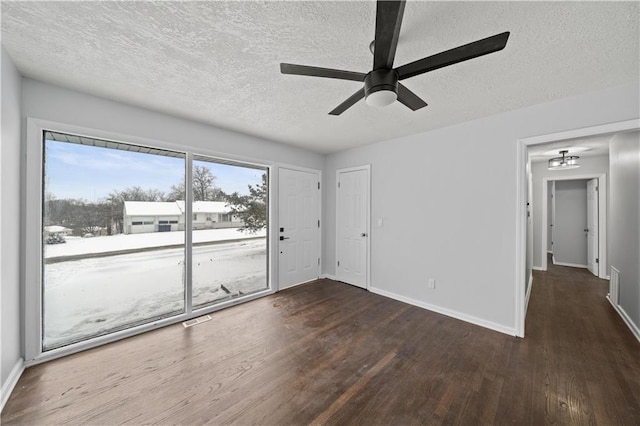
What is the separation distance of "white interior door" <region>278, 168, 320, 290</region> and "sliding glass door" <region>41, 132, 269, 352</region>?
0.70 metres

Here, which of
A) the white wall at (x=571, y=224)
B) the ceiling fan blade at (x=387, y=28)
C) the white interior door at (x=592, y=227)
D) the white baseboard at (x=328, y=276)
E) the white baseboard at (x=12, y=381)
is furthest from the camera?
the white wall at (x=571, y=224)

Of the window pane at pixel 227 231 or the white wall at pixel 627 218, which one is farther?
the window pane at pixel 227 231

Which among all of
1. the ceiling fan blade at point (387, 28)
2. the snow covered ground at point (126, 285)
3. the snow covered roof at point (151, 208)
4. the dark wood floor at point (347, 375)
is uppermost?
the ceiling fan blade at point (387, 28)

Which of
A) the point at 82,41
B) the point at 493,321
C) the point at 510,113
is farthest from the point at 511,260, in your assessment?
the point at 82,41

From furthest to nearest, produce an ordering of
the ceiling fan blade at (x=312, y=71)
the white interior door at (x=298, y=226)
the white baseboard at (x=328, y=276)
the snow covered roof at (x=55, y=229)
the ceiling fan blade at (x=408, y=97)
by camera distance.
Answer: the white baseboard at (x=328, y=276)
the white interior door at (x=298, y=226)
the snow covered roof at (x=55, y=229)
the ceiling fan blade at (x=408, y=97)
the ceiling fan blade at (x=312, y=71)

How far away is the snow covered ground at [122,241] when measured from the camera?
7.39 feet

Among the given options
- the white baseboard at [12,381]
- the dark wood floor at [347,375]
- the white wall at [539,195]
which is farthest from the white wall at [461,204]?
the white baseboard at [12,381]

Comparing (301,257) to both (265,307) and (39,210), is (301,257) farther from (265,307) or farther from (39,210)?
(39,210)

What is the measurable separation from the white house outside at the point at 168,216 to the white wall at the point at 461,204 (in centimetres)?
241

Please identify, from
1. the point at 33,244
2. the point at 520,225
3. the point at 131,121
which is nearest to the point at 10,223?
the point at 33,244

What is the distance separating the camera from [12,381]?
1.78 meters

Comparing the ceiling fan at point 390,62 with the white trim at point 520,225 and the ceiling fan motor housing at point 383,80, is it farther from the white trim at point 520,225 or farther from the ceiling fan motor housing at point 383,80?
the white trim at point 520,225

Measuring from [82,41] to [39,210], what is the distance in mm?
1494

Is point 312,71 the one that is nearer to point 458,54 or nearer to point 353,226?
point 458,54
